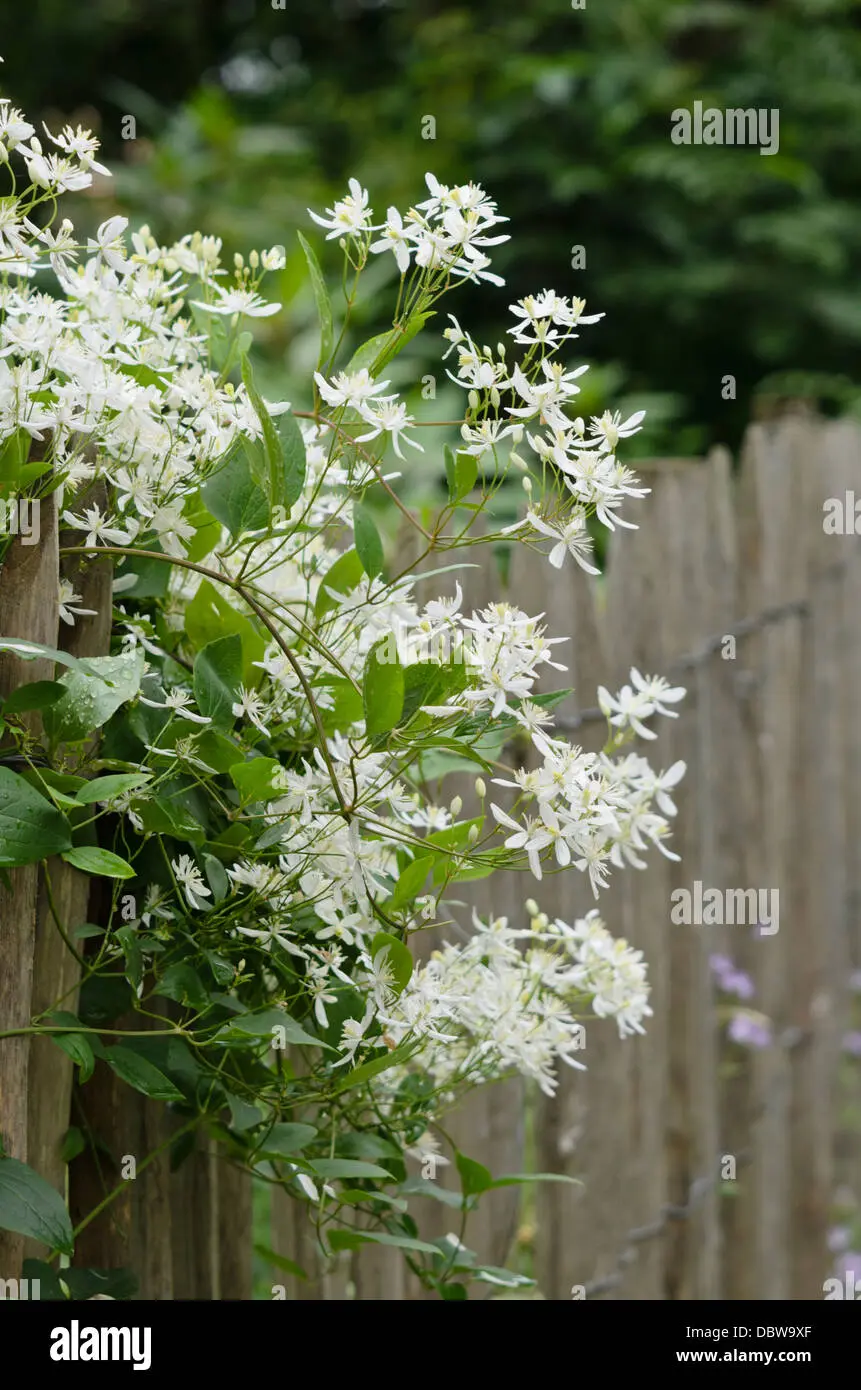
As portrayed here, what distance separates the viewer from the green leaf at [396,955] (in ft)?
3.25

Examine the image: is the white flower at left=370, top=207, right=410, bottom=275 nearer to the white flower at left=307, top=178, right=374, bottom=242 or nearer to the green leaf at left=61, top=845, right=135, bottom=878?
the white flower at left=307, top=178, right=374, bottom=242

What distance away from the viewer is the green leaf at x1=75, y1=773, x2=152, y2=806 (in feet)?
2.95

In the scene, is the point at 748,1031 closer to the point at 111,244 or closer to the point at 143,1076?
the point at 143,1076

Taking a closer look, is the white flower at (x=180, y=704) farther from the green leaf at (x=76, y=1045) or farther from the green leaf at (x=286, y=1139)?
the green leaf at (x=286, y=1139)

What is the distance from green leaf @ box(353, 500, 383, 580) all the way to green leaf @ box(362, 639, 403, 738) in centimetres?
10

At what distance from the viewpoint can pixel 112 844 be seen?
3.38ft

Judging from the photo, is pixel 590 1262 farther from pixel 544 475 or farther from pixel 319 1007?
pixel 544 475

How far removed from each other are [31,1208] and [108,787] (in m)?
0.28

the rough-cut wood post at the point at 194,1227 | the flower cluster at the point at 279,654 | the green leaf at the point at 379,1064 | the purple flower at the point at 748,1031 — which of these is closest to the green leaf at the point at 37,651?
the flower cluster at the point at 279,654

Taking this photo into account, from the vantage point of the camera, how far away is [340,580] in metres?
1.08

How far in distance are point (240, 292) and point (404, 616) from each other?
0.27m

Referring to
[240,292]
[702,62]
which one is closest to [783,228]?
[702,62]

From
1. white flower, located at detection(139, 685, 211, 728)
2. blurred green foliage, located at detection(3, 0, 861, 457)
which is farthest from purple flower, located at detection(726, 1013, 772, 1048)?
blurred green foliage, located at detection(3, 0, 861, 457)

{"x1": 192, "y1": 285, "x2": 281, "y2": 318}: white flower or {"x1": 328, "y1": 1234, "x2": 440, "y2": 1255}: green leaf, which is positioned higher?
{"x1": 192, "y1": 285, "x2": 281, "y2": 318}: white flower
